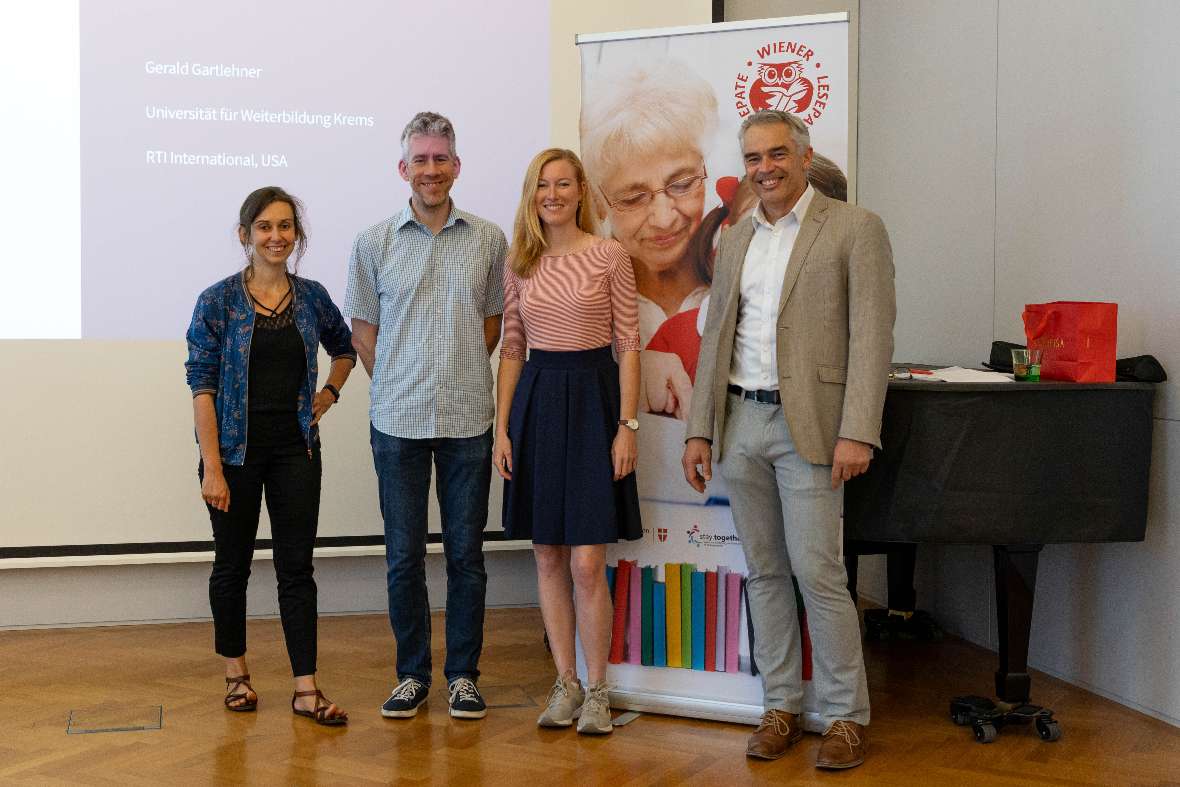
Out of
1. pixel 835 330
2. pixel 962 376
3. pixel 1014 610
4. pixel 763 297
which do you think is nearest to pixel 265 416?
pixel 763 297

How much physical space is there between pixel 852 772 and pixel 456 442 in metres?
1.43

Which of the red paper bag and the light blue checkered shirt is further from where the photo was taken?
the light blue checkered shirt

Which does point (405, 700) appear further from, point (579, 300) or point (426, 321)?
point (579, 300)

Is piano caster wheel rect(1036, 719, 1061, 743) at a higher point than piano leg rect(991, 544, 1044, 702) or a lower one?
lower

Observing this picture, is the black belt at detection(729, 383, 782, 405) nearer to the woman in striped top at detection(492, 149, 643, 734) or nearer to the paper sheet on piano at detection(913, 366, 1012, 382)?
the woman in striped top at detection(492, 149, 643, 734)

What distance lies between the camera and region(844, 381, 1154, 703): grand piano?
3248mm

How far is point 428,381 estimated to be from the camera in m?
3.42

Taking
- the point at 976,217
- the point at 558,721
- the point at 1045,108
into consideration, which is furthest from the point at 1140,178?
the point at 558,721

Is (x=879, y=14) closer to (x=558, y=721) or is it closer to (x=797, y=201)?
(x=797, y=201)

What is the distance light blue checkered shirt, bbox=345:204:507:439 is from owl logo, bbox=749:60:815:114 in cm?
92

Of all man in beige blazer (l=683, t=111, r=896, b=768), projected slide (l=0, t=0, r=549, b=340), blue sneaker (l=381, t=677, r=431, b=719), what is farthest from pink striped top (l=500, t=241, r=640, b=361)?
projected slide (l=0, t=0, r=549, b=340)

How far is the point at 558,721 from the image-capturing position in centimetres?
344

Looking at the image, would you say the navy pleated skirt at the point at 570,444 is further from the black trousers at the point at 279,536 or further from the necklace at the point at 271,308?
the necklace at the point at 271,308

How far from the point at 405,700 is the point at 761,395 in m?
1.43
